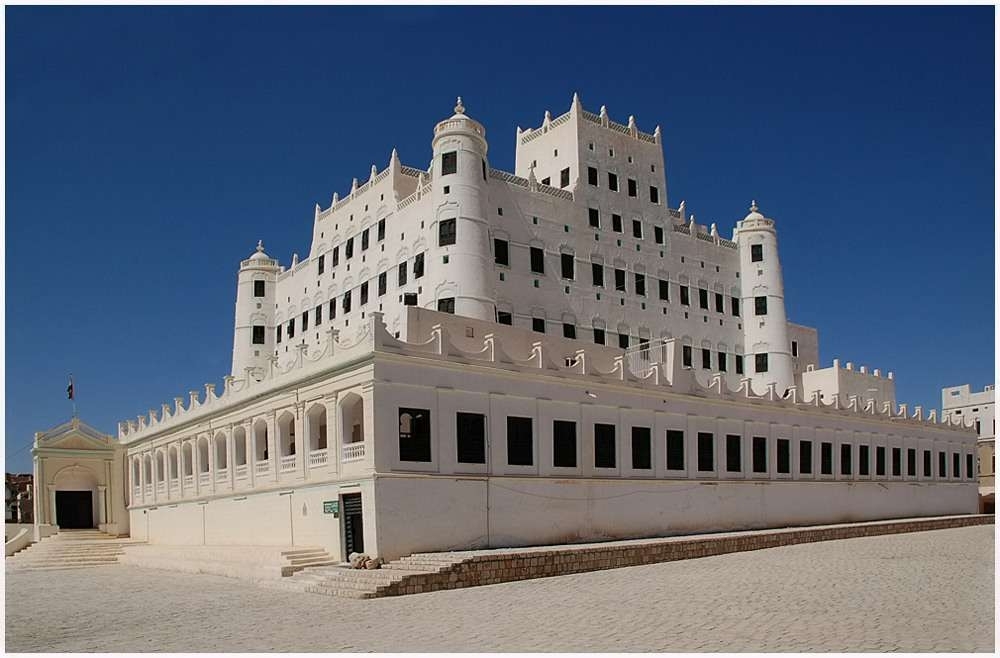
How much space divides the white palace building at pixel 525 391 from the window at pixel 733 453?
0.14m

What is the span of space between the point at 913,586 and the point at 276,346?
34.9 m

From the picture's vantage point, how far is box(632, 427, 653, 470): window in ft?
102

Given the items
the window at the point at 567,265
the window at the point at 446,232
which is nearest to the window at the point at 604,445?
the window at the point at 446,232

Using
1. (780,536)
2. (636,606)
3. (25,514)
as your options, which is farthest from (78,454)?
(636,606)

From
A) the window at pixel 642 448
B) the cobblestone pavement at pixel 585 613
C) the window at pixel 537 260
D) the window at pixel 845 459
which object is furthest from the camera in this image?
the window at pixel 845 459

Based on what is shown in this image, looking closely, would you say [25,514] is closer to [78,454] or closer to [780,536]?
[78,454]

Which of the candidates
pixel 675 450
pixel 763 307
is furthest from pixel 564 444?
pixel 763 307

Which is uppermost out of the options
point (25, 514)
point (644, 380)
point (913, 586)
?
point (644, 380)

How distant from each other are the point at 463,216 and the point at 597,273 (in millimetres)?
7560

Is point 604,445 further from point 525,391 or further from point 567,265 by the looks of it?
point 567,265

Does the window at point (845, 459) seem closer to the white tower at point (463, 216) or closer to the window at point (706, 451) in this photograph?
the window at point (706, 451)

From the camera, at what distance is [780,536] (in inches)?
1231

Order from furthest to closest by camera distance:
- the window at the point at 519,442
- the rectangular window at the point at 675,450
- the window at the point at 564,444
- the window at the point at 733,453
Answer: the window at the point at 733,453
the rectangular window at the point at 675,450
the window at the point at 564,444
the window at the point at 519,442

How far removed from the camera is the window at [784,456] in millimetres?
36781
